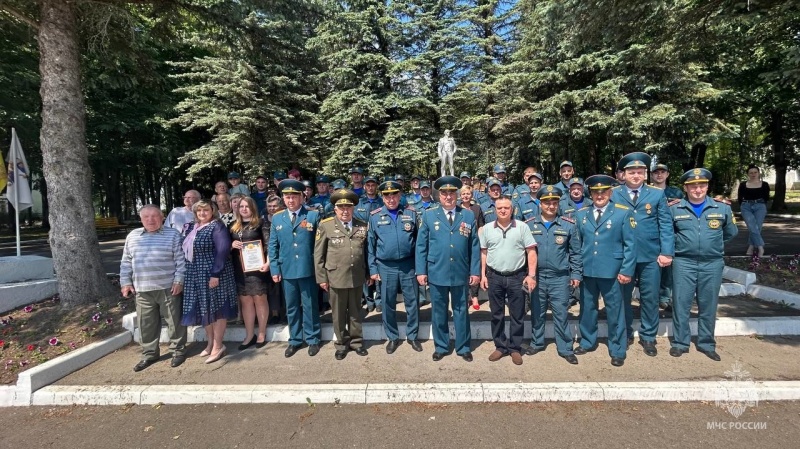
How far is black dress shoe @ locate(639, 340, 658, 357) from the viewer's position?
4.38 m

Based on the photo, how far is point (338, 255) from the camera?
457cm

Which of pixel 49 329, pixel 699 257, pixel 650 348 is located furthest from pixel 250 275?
pixel 699 257

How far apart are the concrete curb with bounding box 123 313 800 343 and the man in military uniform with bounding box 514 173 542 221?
7.13 ft

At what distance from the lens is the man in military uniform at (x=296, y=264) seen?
184 inches

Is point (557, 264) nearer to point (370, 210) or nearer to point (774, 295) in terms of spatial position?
point (370, 210)

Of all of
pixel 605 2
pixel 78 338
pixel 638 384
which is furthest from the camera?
pixel 605 2

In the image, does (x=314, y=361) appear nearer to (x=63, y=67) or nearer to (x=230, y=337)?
(x=230, y=337)

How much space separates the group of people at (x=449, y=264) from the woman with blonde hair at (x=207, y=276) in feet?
0.05

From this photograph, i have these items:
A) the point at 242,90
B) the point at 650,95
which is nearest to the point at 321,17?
the point at 242,90

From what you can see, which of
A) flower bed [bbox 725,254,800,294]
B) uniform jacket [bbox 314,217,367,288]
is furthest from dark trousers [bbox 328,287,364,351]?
flower bed [bbox 725,254,800,294]

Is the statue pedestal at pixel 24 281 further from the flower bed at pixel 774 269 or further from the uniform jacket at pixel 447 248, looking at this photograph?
the flower bed at pixel 774 269

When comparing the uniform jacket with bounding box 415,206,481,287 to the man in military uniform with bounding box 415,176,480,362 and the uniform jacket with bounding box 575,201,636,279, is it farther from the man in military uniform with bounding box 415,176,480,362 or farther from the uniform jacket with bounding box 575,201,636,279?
the uniform jacket with bounding box 575,201,636,279

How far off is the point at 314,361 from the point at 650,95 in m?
17.4

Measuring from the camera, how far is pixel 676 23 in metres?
7.70
